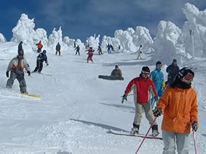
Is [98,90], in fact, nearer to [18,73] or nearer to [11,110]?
[18,73]

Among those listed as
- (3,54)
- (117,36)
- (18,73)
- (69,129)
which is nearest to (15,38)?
(3,54)

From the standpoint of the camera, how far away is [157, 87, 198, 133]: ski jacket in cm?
416

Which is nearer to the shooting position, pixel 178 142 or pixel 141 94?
pixel 178 142

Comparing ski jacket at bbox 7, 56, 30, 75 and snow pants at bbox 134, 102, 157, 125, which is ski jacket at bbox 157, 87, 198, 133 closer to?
snow pants at bbox 134, 102, 157, 125

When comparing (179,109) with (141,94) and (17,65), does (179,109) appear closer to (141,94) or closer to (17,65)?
(141,94)

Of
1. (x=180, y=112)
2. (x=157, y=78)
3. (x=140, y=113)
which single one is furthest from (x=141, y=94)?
(x=157, y=78)

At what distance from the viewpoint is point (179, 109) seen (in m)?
4.20

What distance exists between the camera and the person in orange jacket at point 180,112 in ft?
13.6

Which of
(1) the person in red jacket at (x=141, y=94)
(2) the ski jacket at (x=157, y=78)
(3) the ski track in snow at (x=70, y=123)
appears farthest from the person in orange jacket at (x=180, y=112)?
(2) the ski jacket at (x=157, y=78)

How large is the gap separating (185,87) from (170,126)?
575 mm

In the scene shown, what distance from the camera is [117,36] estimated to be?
9456 centimetres

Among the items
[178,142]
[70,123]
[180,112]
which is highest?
[180,112]

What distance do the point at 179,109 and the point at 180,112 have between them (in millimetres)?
45

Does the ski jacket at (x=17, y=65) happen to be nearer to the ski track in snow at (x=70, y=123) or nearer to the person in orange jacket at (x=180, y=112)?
the ski track in snow at (x=70, y=123)
